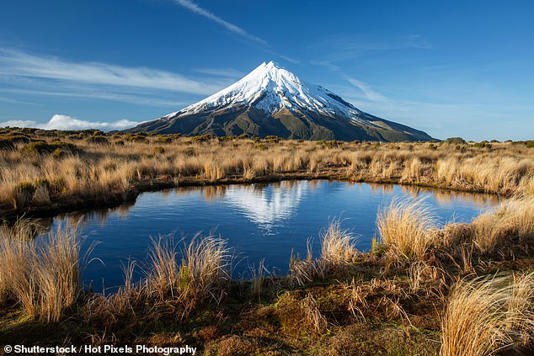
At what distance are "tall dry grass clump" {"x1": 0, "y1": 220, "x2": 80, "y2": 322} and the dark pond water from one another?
0.75 meters

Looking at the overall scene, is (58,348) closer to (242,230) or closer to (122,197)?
(242,230)

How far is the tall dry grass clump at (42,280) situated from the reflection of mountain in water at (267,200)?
4435mm

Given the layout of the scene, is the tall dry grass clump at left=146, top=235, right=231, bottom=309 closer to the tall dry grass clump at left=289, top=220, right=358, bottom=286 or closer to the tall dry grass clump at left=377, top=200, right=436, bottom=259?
the tall dry grass clump at left=289, top=220, right=358, bottom=286

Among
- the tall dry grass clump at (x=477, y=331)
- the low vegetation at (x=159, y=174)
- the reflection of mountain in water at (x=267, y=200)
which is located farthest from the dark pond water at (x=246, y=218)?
A: the tall dry grass clump at (x=477, y=331)

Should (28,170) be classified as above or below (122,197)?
above

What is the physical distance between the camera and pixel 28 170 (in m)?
10.4

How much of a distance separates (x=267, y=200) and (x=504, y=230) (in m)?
6.57

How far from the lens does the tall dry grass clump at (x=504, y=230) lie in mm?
5449

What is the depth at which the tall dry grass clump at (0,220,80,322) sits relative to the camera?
333cm

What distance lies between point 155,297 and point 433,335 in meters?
3.23

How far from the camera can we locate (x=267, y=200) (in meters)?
10.5

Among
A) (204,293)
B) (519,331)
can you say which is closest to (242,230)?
(204,293)

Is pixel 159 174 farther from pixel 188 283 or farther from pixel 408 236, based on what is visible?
pixel 408 236

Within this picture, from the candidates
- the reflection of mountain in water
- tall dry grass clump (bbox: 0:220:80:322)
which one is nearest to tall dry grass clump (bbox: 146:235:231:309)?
tall dry grass clump (bbox: 0:220:80:322)
